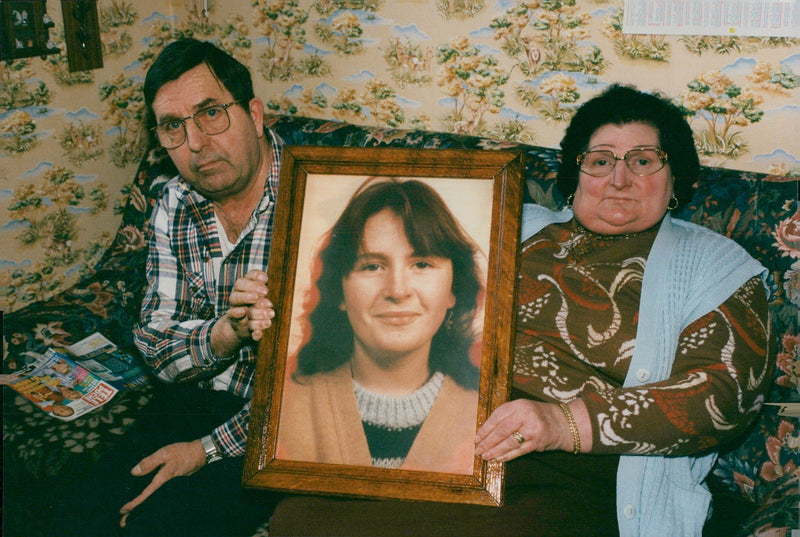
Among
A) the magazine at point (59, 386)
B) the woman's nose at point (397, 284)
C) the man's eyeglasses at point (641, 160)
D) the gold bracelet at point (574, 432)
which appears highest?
the man's eyeglasses at point (641, 160)

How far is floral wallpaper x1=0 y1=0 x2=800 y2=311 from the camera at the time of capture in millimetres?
1894

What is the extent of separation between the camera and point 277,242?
1494 millimetres

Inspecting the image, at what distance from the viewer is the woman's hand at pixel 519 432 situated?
1.32 m

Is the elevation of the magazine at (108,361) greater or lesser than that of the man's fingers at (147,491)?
greater

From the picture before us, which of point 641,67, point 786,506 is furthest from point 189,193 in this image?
point 786,506

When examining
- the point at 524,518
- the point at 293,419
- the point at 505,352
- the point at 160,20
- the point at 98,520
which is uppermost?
the point at 160,20

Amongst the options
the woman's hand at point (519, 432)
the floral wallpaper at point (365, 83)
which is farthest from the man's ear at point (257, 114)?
the woman's hand at point (519, 432)

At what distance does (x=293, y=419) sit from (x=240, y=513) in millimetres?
325

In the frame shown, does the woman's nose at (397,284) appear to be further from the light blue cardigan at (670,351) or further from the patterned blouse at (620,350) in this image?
the light blue cardigan at (670,351)

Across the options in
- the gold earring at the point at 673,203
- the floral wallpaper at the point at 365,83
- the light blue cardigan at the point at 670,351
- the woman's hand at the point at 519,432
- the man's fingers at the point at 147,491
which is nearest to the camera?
the woman's hand at the point at 519,432

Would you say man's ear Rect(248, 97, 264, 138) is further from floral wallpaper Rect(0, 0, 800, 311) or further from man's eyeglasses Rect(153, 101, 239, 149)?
floral wallpaper Rect(0, 0, 800, 311)

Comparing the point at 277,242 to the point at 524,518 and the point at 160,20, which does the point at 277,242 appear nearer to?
the point at 524,518

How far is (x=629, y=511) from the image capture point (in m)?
1.41

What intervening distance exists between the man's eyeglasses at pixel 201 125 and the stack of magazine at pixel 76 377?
2.26 feet
